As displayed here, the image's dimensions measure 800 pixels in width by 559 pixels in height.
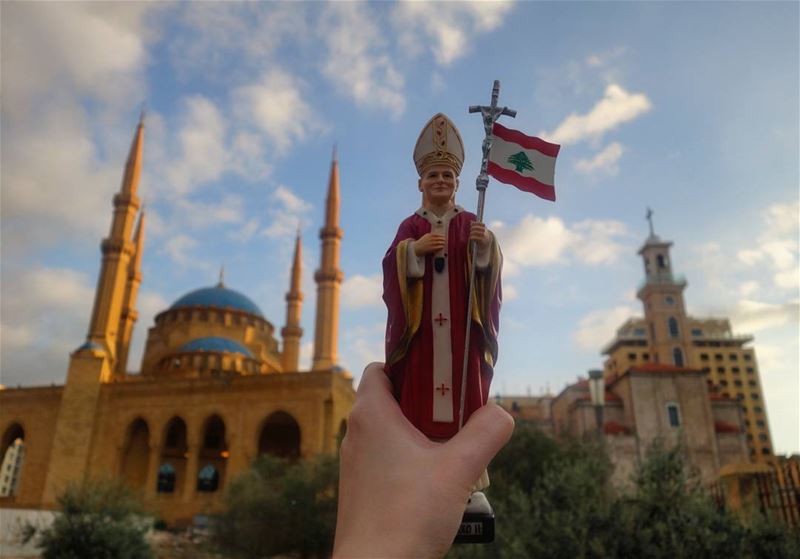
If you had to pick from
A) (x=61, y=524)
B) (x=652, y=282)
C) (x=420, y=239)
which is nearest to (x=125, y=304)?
(x=61, y=524)

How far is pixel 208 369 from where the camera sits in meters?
36.8

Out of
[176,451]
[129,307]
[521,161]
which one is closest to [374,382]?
[521,161]

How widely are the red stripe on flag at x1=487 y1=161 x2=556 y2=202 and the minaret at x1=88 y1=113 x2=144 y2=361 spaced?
35004 millimetres

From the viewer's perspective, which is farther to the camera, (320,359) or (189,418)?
(320,359)

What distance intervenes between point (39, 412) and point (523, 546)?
3343 centimetres

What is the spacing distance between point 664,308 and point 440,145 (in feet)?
149

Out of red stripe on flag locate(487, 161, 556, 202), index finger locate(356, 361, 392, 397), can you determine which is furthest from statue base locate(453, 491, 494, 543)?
red stripe on flag locate(487, 161, 556, 202)

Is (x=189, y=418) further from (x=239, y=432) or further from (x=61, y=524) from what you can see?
(x=61, y=524)

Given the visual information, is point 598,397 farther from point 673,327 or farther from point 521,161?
point 521,161

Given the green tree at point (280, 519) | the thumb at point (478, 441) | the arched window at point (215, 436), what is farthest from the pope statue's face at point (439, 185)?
the arched window at point (215, 436)

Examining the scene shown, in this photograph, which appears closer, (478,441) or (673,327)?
(478,441)

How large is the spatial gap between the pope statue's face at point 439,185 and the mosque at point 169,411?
2509cm

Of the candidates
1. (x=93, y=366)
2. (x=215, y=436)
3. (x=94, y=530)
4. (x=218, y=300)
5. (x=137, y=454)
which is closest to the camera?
(x=94, y=530)

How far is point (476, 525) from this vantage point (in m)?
4.46
